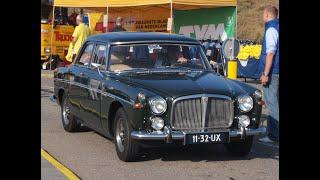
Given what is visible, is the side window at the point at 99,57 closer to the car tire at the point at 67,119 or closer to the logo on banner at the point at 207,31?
the car tire at the point at 67,119

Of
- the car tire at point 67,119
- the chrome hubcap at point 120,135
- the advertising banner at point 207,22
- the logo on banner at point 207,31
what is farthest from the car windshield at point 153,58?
the logo on banner at point 207,31

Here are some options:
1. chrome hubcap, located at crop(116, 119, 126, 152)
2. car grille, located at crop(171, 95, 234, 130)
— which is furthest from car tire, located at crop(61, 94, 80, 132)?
car grille, located at crop(171, 95, 234, 130)

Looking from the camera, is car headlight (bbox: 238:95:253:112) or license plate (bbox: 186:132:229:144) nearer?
license plate (bbox: 186:132:229:144)

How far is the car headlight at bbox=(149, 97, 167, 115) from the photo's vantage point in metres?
6.87

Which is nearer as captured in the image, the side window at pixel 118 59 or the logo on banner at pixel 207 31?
the side window at pixel 118 59

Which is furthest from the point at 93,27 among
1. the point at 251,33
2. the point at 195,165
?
the point at 195,165

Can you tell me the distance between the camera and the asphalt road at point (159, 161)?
6.66 metres

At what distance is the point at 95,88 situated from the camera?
26.6 feet

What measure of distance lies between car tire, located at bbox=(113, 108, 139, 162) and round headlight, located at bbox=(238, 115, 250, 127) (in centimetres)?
131

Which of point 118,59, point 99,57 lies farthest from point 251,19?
point 118,59

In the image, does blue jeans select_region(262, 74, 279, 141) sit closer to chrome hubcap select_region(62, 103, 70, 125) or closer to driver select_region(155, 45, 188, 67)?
driver select_region(155, 45, 188, 67)
